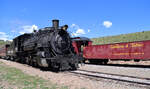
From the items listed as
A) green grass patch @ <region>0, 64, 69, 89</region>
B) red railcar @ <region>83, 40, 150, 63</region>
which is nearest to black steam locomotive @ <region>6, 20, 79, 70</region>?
green grass patch @ <region>0, 64, 69, 89</region>

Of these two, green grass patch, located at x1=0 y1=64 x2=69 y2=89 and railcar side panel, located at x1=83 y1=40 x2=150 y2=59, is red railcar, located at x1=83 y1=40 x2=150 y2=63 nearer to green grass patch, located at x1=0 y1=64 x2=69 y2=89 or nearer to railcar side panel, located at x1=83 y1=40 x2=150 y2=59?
railcar side panel, located at x1=83 y1=40 x2=150 y2=59

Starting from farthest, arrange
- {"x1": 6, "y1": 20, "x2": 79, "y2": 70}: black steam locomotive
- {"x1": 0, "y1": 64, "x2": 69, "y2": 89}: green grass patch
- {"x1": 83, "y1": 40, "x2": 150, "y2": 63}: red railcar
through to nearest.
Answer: {"x1": 83, "y1": 40, "x2": 150, "y2": 63}: red railcar → {"x1": 6, "y1": 20, "x2": 79, "y2": 70}: black steam locomotive → {"x1": 0, "y1": 64, "x2": 69, "y2": 89}: green grass patch

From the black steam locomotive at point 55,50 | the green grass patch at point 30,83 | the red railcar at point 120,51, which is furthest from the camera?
the red railcar at point 120,51

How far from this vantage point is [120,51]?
57.1 feet

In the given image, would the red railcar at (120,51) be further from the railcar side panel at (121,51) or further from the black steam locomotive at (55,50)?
the black steam locomotive at (55,50)

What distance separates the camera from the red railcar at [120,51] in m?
15.5

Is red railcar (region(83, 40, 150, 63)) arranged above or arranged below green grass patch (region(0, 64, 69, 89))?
above

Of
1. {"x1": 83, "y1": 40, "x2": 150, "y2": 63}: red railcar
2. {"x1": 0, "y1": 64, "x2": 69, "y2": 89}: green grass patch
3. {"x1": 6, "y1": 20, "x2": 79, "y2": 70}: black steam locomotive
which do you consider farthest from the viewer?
{"x1": 83, "y1": 40, "x2": 150, "y2": 63}: red railcar

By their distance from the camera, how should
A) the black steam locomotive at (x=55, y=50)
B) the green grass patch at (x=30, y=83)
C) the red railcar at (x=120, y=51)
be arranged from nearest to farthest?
the green grass patch at (x=30, y=83), the black steam locomotive at (x=55, y=50), the red railcar at (x=120, y=51)

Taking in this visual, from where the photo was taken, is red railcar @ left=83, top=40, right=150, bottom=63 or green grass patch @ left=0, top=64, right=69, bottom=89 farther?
red railcar @ left=83, top=40, right=150, bottom=63

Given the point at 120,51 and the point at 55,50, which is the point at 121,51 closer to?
the point at 120,51

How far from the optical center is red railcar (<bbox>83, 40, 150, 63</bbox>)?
1554cm

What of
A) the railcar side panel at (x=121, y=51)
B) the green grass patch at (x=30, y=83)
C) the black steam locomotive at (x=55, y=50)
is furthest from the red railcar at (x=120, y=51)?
the green grass patch at (x=30, y=83)

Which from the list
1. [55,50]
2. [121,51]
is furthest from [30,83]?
[121,51]
